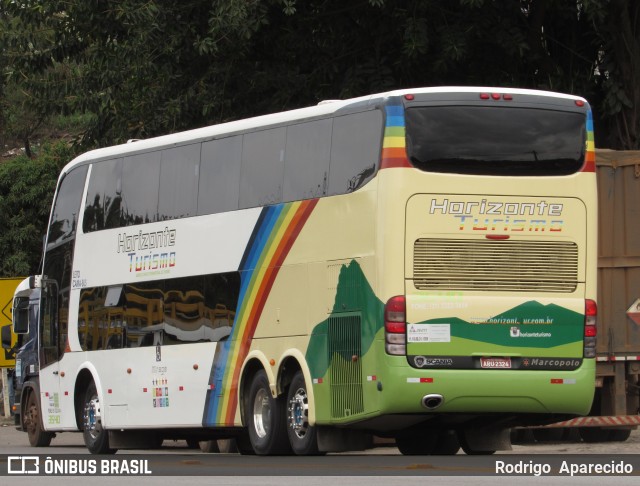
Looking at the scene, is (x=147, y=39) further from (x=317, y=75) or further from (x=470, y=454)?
(x=470, y=454)

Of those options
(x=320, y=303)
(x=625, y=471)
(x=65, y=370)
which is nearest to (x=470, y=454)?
(x=320, y=303)

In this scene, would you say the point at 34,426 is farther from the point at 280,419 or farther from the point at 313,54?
the point at 280,419

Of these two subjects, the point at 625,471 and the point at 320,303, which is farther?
the point at 320,303

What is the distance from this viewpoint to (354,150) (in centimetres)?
1792

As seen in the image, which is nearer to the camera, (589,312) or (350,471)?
(350,471)

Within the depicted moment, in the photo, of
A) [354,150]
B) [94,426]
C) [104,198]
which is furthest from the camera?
[94,426]

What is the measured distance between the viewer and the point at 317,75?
26656 millimetres

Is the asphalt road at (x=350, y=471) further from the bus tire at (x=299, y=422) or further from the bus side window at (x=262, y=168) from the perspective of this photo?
the bus side window at (x=262, y=168)

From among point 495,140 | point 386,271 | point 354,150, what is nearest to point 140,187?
point 354,150

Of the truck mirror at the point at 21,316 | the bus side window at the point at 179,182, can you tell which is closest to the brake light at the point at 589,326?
the bus side window at the point at 179,182

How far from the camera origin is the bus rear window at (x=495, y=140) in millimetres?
17469

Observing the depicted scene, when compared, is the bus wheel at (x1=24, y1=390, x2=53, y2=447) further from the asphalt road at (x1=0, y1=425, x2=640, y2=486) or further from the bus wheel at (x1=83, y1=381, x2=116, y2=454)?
the asphalt road at (x1=0, y1=425, x2=640, y2=486)

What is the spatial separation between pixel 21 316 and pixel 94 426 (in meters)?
4.23

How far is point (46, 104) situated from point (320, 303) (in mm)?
11240
